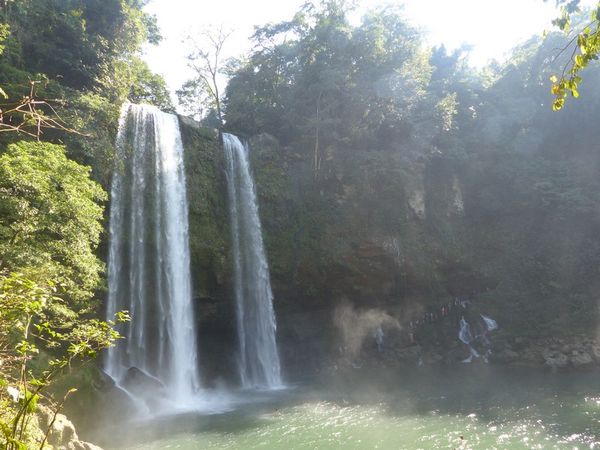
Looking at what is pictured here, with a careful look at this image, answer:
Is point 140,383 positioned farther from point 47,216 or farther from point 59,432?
point 47,216

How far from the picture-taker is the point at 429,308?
23.1 m

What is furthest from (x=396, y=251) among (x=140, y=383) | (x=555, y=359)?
(x=140, y=383)

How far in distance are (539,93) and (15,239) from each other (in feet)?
104

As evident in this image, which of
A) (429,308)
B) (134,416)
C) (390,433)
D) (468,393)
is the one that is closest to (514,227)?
(429,308)

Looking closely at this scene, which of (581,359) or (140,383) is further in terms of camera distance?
(581,359)

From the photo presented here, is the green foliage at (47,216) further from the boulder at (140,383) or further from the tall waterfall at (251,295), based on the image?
the tall waterfall at (251,295)

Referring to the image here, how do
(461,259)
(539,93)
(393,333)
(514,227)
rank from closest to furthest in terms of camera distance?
(393,333) → (461,259) → (514,227) → (539,93)

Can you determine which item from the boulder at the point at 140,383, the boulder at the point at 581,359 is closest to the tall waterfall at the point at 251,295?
the boulder at the point at 140,383

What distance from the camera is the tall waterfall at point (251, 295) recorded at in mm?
19375

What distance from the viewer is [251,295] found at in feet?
65.4

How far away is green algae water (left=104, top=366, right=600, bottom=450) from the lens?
10.2m

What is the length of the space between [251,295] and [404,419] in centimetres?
983

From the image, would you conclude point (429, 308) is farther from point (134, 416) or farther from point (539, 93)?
point (539, 93)

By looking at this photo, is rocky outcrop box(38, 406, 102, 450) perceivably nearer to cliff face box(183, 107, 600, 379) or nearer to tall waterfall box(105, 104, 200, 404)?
tall waterfall box(105, 104, 200, 404)
